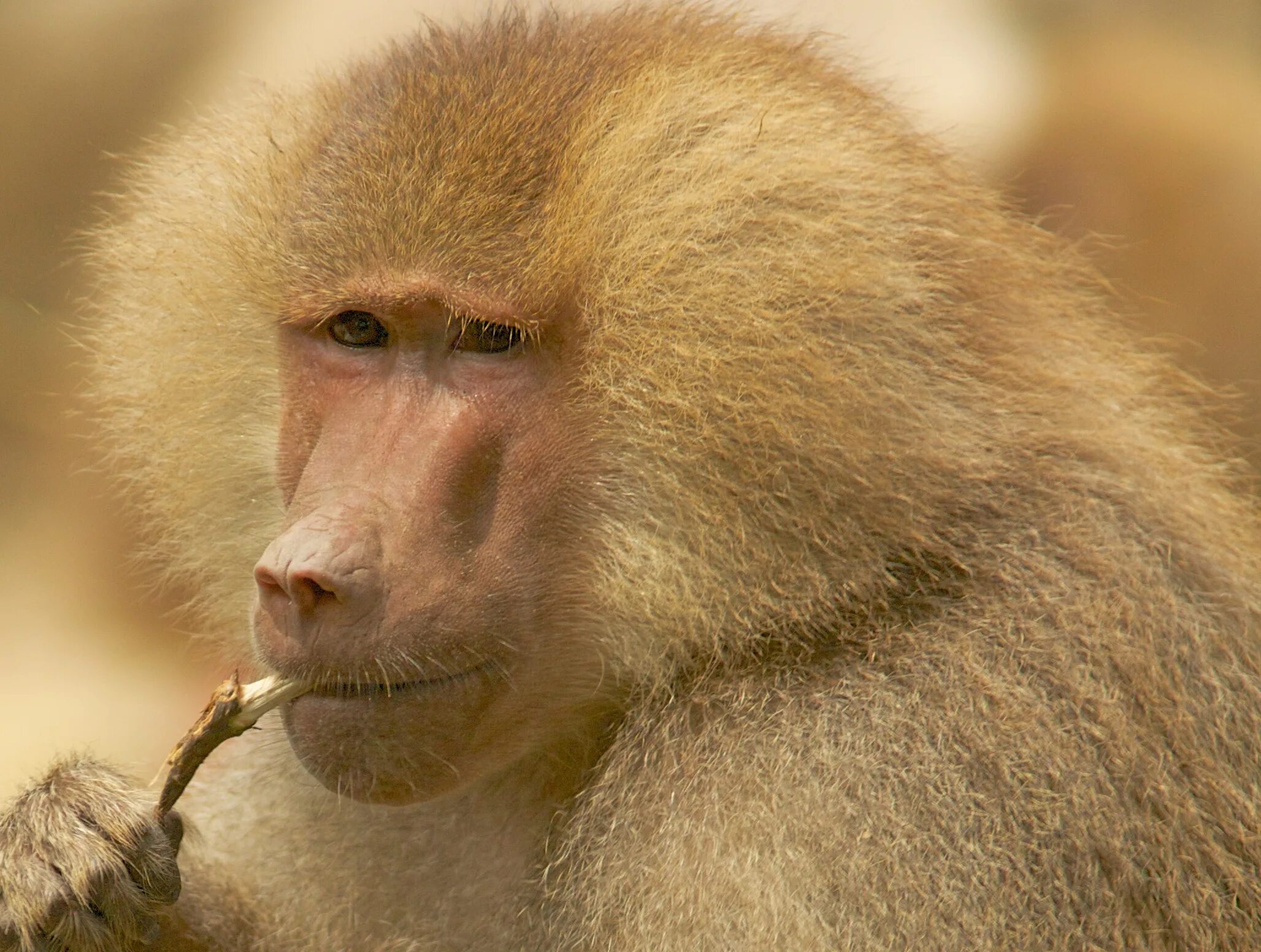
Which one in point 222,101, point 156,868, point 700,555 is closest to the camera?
point 700,555

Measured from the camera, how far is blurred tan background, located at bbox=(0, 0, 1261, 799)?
5.04 metres

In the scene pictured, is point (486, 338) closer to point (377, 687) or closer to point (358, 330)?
point (358, 330)

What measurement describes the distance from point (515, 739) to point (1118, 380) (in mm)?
1138

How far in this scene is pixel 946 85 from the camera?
5.06 metres

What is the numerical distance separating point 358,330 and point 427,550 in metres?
0.43

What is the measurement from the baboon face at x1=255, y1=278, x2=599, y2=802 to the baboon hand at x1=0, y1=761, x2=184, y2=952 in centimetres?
34

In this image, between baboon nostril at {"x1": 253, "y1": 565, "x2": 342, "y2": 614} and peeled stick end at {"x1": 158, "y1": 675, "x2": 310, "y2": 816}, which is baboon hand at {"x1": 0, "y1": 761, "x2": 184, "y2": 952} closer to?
peeled stick end at {"x1": 158, "y1": 675, "x2": 310, "y2": 816}

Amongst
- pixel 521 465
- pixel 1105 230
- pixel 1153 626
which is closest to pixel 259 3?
pixel 1105 230

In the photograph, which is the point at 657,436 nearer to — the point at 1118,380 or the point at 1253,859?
the point at 1118,380

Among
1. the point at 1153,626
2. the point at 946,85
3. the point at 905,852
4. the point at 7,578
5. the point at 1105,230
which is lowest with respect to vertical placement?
the point at 7,578

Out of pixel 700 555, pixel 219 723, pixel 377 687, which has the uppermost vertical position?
→ pixel 700 555

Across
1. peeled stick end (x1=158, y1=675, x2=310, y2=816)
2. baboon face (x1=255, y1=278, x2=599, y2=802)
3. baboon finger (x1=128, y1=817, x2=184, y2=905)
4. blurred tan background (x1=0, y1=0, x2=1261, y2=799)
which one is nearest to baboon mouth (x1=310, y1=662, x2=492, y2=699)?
baboon face (x1=255, y1=278, x2=599, y2=802)

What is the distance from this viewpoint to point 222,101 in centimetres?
442

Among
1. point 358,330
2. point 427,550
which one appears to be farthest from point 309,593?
point 358,330
